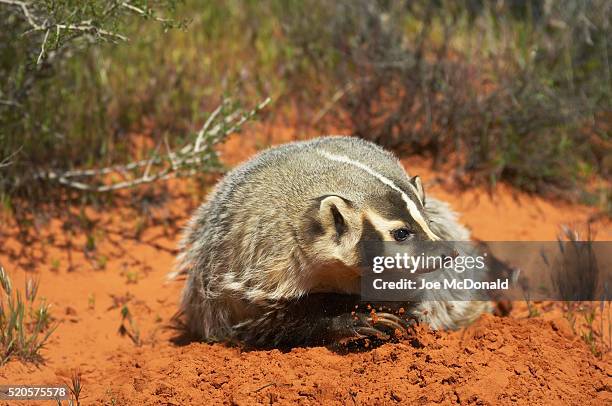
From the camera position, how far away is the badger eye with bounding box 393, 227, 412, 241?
2641 mm

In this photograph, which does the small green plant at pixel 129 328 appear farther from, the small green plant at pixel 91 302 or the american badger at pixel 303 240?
the american badger at pixel 303 240

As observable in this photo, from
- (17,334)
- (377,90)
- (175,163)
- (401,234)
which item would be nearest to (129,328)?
(17,334)

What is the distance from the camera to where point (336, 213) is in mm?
2711

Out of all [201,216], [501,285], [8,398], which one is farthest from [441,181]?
[8,398]

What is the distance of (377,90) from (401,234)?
2.97 metres

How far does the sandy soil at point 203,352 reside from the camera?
2653 mm

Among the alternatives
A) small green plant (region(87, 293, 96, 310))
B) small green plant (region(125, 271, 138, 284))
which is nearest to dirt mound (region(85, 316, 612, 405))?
small green plant (region(87, 293, 96, 310))

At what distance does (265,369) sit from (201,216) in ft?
3.23

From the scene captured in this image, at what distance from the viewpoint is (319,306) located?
301 centimetres

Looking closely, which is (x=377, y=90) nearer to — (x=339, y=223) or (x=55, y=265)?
(x=55, y=265)

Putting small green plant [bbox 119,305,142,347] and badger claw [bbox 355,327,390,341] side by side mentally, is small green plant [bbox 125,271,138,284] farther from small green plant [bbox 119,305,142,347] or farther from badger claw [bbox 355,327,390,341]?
badger claw [bbox 355,327,390,341]

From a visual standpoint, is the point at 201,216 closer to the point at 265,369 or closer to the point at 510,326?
the point at 265,369

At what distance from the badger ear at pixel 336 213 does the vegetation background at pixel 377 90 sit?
2.28 metres

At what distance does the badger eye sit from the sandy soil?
1.59 feet
